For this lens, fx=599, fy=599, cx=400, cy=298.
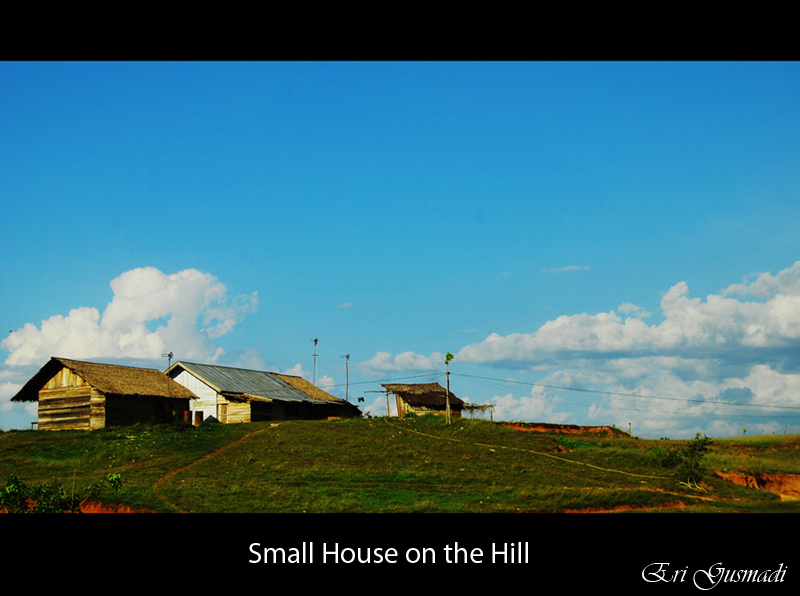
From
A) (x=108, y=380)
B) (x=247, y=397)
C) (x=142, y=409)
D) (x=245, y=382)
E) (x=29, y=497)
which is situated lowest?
(x=29, y=497)

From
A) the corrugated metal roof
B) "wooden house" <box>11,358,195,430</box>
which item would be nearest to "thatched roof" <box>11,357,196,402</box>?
"wooden house" <box>11,358,195,430</box>

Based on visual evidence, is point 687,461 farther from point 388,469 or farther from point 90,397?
point 90,397

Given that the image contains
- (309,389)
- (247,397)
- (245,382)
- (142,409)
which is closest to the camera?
(142,409)

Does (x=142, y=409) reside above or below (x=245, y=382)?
below

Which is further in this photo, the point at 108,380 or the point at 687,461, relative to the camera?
the point at 108,380

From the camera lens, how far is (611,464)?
38250 millimetres

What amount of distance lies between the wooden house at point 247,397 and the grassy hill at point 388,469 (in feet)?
21.9

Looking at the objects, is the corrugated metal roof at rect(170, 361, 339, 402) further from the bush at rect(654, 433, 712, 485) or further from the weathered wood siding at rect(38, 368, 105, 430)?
the bush at rect(654, 433, 712, 485)

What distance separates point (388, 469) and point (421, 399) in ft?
113

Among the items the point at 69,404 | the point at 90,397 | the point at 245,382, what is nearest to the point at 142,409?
the point at 90,397

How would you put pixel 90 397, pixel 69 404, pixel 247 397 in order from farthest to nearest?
pixel 247 397 < pixel 69 404 < pixel 90 397

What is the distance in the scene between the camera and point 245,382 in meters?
66.4
